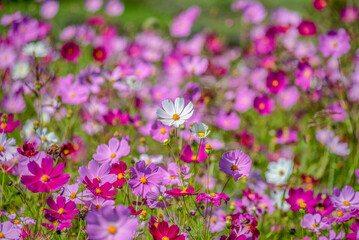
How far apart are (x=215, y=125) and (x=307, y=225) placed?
106 centimetres

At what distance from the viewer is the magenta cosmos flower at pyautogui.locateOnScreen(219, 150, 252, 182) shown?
1114 millimetres

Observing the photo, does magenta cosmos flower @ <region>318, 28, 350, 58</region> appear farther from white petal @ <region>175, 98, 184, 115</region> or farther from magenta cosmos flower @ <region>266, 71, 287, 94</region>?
white petal @ <region>175, 98, 184, 115</region>

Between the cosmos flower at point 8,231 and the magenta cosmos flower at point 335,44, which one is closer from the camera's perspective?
the cosmos flower at point 8,231

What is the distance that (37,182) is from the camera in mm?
1115

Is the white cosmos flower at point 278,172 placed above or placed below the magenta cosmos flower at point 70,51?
below

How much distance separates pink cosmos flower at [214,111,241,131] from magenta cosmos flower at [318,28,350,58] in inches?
22.8

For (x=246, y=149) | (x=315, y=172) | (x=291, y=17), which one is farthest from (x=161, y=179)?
(x=291, y=17)

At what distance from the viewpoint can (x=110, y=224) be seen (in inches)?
33.1

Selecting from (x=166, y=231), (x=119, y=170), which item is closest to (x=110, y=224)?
(x=166, y=231)

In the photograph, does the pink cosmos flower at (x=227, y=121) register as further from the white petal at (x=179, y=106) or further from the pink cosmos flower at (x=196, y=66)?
the white petal at (x=179, y=106)

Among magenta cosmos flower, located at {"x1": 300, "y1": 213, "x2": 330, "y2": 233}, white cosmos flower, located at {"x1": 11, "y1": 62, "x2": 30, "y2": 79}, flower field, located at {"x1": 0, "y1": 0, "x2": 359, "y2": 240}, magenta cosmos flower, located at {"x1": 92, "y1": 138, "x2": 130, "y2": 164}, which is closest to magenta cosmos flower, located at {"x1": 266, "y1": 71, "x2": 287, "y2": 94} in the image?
flower field, located at {"x1": 0, "y1": 0, "x2": 359, "y2": 240}

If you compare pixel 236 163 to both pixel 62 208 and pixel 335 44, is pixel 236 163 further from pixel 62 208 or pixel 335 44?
pixel 335 44

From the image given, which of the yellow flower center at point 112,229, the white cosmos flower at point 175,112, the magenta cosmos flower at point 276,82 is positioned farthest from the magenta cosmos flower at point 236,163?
the magenta cosmos flower at point 276,82

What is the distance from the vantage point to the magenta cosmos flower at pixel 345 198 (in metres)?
1.25
